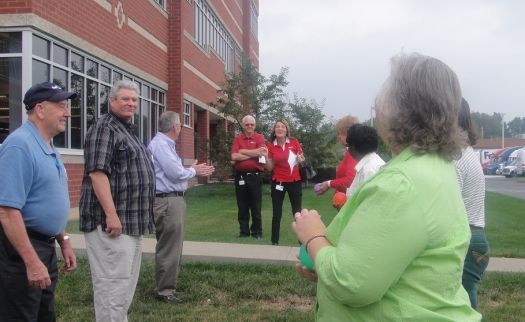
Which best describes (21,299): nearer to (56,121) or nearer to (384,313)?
(56,121)

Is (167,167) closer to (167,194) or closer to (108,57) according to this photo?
(167,194)

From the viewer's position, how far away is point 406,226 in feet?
5.64

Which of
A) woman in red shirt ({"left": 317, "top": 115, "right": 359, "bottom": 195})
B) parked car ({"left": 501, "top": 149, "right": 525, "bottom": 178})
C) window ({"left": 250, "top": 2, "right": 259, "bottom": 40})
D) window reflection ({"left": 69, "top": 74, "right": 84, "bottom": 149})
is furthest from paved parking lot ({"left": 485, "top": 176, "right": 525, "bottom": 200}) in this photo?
woman in red shirt ({"left": 317, "top": 115, "right": 359, "bottom": 195})

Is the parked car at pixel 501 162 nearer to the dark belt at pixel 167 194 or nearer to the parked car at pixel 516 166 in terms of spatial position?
the parked car at pixel 516 166

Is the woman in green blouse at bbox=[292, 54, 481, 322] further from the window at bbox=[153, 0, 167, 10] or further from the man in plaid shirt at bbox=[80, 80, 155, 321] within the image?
the window at bbox=[153, 0, 167, 10]

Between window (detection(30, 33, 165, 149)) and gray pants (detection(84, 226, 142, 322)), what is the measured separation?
8.34 metres

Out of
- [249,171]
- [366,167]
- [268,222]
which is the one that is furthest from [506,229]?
[366,167]

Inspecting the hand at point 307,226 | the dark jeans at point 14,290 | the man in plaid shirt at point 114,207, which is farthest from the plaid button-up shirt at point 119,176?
the hand at point 307,226

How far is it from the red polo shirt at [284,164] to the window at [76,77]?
526cm

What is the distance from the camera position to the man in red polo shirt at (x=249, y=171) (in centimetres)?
923

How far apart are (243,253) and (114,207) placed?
3802 millimetres

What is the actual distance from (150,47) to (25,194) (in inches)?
620

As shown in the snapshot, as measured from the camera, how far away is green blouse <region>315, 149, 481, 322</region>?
1.73 metres

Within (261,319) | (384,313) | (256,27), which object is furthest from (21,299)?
(256,27)
